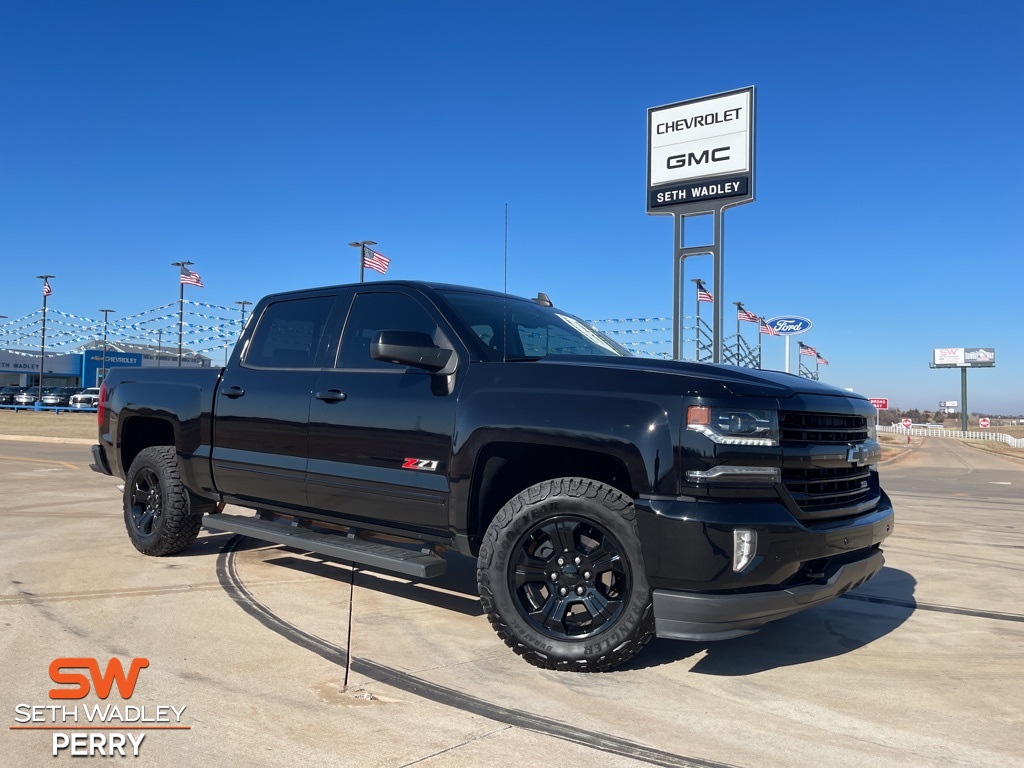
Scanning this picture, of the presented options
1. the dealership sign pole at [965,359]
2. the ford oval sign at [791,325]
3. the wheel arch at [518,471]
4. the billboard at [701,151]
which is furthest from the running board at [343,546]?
the dealership sign pole at [965,359]

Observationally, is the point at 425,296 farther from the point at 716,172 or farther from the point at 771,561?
the point at 716,172

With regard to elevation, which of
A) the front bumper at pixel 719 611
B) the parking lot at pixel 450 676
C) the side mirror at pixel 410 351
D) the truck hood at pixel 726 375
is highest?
the side mirror at pixel 410 351

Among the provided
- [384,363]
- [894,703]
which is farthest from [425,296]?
[894,703]

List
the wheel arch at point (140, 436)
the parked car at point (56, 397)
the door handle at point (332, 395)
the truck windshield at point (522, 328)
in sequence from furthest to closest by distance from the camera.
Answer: the parked car at point (56, 397) < the wheel arch at point (140, 436) < the door handle at point (332, 395) < the truck windshield at point (522, 328)

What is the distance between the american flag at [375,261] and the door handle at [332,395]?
76.0ft

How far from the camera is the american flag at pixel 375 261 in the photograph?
91.0 feet

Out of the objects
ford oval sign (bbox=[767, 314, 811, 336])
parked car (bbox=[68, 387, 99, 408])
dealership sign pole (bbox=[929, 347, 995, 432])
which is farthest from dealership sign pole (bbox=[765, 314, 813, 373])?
dealership sign pole (bbox=[929, 347, 995, 432])

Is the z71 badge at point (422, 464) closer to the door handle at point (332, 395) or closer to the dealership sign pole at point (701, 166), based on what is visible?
the door handle at point (332, 395)

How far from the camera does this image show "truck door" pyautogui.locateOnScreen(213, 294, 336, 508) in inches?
201

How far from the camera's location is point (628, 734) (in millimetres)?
3105

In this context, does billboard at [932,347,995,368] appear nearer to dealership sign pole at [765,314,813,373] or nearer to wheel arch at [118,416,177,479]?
dealership sign pole at [765,314,813,373]

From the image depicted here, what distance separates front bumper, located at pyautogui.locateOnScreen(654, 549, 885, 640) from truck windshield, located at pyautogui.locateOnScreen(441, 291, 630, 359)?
1.61 metres

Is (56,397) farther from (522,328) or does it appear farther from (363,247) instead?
(522,328)

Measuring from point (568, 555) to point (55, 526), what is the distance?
5.88 meters
